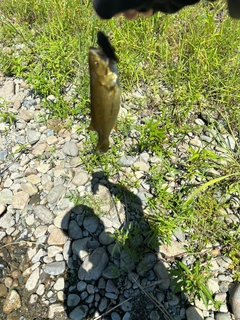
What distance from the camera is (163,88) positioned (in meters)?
3.81

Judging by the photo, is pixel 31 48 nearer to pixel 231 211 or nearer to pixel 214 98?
pixel 214 98

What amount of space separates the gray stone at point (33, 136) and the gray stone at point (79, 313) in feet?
5.26

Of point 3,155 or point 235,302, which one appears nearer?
point 235,302

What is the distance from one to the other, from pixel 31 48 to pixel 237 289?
126 inches

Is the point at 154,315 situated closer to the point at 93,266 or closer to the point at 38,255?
the point at 93,266

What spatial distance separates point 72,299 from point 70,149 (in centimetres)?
134

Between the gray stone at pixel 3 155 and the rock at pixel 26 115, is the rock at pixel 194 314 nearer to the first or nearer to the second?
the gray stone at pixel 3 155

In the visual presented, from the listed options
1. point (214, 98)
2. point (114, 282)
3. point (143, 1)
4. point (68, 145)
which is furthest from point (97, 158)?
point (143, 1)

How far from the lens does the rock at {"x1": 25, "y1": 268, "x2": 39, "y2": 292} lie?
8.94ft

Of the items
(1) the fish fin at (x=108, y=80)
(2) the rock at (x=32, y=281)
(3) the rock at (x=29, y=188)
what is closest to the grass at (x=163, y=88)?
(3) the rock at (x=29, y=188)

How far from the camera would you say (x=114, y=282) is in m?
2.70

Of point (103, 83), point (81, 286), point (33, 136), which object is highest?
point (103, 83)

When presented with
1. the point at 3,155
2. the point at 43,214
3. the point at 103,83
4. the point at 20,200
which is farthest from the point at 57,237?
the point at 103,83

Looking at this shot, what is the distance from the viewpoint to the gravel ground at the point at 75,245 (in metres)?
2.62
